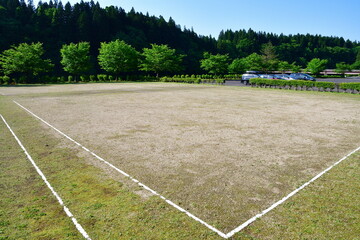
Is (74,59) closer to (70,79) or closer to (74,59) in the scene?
(74,59)

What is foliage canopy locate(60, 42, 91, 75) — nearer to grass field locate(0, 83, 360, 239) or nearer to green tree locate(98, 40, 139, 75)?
green tree locate(98, 40, 139, 75)

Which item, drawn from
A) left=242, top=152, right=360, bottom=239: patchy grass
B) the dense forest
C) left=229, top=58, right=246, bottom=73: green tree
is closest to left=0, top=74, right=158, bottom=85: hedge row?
the dense forest

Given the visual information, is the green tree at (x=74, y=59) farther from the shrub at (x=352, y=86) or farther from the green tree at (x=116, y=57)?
the shrub at (x=352, y=86)

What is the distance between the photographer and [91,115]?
50.6ft

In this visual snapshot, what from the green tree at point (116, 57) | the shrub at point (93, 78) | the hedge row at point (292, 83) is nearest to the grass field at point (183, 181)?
the hedge row at point (292, 83)

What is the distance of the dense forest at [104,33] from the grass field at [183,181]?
68046 millimetres

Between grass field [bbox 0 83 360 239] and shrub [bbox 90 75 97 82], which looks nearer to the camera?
grass field [bbox 0 83 360 239]

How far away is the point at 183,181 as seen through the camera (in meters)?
6.29

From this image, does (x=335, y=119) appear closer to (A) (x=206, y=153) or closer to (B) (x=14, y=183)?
(A) (x=206, y=153)

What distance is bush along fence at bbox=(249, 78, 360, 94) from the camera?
29.0m

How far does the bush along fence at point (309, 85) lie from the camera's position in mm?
29050

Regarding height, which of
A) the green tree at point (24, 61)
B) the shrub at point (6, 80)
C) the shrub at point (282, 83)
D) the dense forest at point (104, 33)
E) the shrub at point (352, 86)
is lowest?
the shrub at point (352, 86)

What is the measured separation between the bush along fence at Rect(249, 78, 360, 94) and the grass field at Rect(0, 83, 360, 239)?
20680mm

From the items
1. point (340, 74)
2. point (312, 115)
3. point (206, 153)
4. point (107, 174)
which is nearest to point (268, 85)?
point (312, 115)
